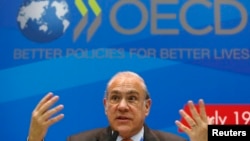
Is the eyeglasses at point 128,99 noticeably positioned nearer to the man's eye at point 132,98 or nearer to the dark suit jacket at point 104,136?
the man's eye at point 132,98

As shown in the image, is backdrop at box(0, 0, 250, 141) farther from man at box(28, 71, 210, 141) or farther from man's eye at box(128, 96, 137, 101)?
man's eye at box(128, 96, 137, 101)

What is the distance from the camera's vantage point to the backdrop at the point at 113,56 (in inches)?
122

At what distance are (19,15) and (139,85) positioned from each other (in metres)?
1.22

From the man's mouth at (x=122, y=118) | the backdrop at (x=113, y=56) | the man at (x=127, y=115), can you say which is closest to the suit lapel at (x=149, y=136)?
the man at (x=127, y=115)

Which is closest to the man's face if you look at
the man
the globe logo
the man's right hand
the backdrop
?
the man

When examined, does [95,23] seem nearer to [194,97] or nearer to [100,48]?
[100,48]

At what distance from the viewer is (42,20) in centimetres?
313

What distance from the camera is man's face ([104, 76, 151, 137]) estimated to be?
2.29m

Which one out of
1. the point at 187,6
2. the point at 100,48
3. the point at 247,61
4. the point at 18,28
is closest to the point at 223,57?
the point at 247,61

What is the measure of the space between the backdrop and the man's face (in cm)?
73

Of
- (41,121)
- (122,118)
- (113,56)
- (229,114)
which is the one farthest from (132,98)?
(229,114)


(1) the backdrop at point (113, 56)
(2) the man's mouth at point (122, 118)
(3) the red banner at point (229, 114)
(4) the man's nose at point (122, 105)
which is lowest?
(2) the man's mouth at point (122, 118)

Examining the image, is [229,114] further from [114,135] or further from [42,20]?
[42,20]

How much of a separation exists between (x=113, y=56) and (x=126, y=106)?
902mm
